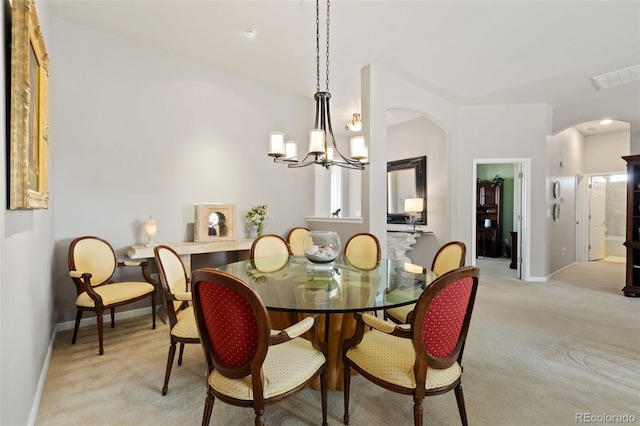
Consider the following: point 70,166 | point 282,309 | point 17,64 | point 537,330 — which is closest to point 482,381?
point 537,330

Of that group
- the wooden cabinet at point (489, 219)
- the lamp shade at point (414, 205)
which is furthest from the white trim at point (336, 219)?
the wooden cabinet at point (489, 219)

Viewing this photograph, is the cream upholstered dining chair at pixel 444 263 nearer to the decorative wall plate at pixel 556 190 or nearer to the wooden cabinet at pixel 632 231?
the wooden cabinet at pixel 632 231

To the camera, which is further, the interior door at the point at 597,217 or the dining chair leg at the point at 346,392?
the interior door at the point at 597,217

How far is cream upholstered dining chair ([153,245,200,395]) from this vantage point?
77.1 inches

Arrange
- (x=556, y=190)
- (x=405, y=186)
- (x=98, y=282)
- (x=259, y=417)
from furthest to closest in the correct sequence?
(x=405, y=186) → (x=556, y=190) → (x=98, y=282) → (x=259, y=417)

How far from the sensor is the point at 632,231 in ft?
14.5

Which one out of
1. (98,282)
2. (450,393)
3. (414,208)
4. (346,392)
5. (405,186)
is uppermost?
(405,186)

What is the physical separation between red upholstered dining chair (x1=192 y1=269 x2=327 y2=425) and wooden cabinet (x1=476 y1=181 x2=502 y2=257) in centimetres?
733

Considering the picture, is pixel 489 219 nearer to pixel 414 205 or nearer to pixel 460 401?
pixel 414 205

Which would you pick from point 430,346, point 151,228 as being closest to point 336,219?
point 151,228

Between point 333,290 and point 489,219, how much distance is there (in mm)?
7045

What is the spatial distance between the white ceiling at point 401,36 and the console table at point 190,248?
2.19 m

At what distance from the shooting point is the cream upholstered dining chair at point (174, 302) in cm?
196

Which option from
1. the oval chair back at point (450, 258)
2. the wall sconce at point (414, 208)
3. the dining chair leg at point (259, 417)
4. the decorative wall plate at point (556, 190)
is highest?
the decorative wall plate at point (556, 190)
